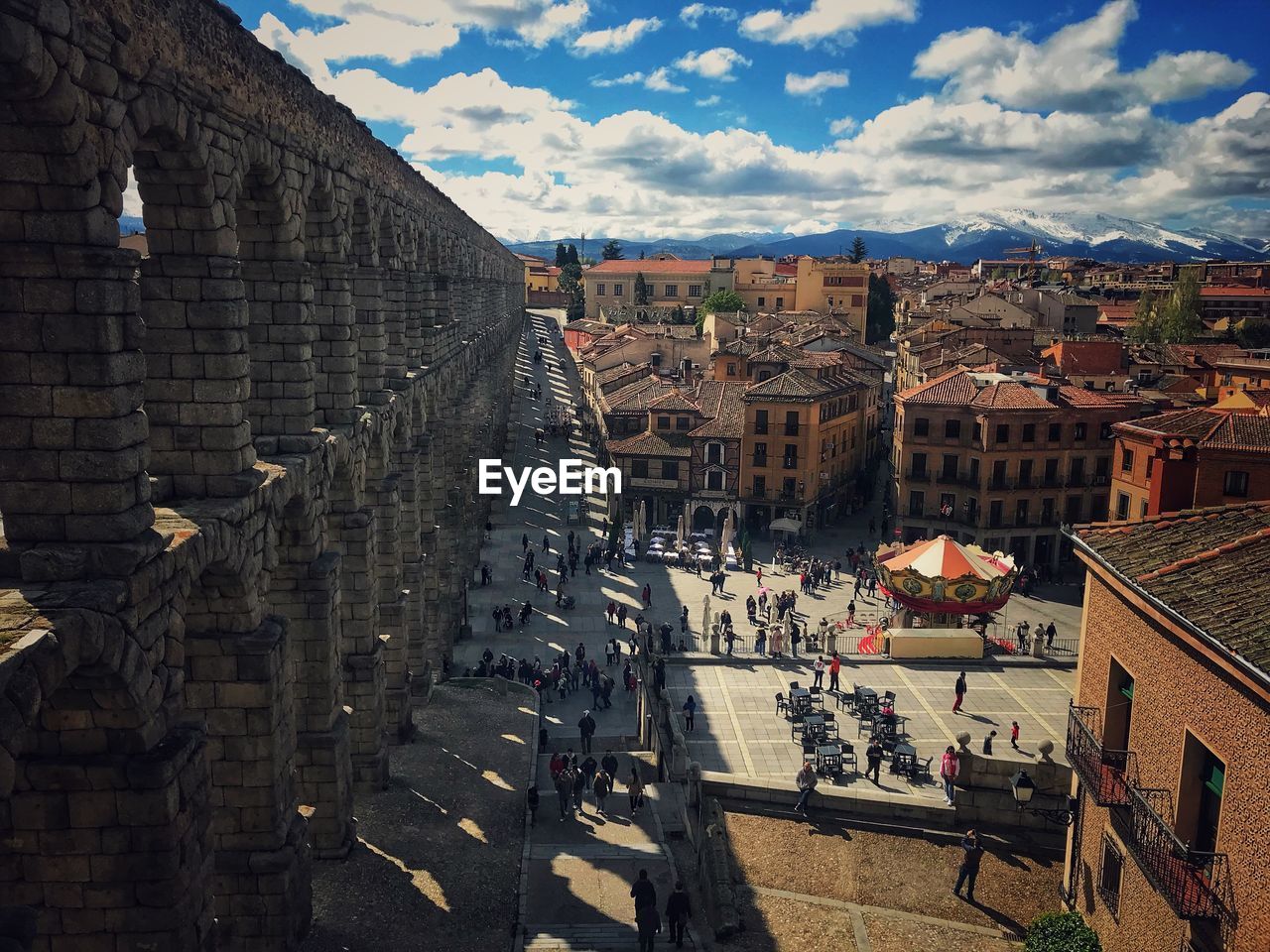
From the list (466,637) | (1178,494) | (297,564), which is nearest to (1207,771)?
(1178,494)

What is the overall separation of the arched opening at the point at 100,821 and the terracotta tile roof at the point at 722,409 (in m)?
51.8

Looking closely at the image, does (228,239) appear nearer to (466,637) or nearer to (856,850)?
(856,850)

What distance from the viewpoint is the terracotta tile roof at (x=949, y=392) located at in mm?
55344

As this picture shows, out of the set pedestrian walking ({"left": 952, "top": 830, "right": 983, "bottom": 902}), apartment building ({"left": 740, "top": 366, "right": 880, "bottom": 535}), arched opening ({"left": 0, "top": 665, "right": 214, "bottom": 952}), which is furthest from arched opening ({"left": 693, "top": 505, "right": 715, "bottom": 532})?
arched opening ({"left": 0, "top": 665, "right": 214, "bottom": 952})

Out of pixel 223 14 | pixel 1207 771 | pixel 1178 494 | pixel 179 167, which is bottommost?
pixel 1207 771

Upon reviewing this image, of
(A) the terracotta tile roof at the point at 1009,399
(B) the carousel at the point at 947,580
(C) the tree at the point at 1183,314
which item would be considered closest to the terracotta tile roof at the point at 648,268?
(C) the tree at the point at 1183,314

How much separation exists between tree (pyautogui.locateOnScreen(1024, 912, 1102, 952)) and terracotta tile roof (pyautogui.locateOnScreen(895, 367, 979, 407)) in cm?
3885

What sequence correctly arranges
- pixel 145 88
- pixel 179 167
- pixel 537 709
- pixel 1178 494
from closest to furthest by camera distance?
1. pixel 145 88
2. pixel 179 167
3. pixel 1178 494
4. pixel 537 709

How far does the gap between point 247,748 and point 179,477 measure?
429 cm

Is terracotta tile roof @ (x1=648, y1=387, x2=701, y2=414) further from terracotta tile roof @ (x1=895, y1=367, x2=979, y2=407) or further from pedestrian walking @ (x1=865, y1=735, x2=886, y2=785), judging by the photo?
pedestrian walking @ (x1=865, y1=735, x2=886, y2=785)

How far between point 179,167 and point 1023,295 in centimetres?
9723

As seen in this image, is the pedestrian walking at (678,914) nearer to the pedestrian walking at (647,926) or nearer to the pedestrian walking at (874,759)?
the pedestrian walking at (647,926)

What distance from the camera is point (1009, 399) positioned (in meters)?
54.0

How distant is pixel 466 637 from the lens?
40.7m
